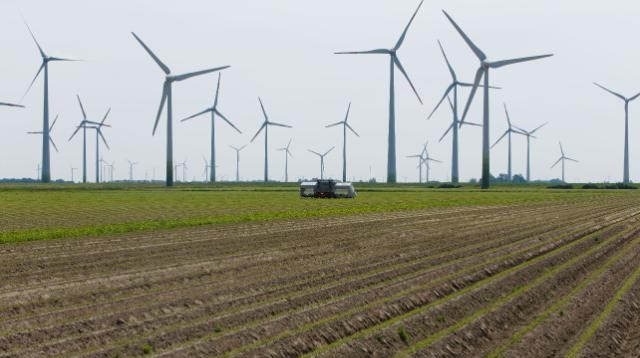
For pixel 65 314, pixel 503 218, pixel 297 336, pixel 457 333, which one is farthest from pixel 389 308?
pixel 503 218

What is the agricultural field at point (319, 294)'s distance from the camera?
13070mm

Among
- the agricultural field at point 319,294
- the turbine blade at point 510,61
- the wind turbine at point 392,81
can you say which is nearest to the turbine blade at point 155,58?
the wind turbine at point 392,81

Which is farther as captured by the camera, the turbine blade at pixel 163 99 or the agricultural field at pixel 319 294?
the turbine blade at pixel 163 99

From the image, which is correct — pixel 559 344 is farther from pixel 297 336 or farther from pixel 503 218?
pixel 503 218

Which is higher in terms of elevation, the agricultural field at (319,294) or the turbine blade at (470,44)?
the turbine blade at (470,44)

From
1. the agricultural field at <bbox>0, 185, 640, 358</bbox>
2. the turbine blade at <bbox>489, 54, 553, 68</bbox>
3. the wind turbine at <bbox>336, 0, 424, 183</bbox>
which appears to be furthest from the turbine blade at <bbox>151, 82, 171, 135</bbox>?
the agricultural field at <bbox>0, 185, 640, 358</bbox>

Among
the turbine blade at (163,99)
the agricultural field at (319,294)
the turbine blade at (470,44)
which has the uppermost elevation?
the turbine blade at (470,44)

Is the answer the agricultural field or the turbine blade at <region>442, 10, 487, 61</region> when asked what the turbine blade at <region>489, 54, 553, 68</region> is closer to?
the turbine blade at <region>442, 10, 487, 61</region>

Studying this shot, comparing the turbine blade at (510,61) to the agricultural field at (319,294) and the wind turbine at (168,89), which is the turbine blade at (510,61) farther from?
the agricultural field at (319,294)

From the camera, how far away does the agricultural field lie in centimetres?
1307

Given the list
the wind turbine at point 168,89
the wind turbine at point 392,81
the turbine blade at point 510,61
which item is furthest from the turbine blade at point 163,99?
the turbine blade at point 510,61

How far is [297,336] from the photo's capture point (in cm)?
1334

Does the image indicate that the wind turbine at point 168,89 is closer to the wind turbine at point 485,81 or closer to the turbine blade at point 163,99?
the turbine blade at point 163,99

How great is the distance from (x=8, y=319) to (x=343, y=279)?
8.18 metres
